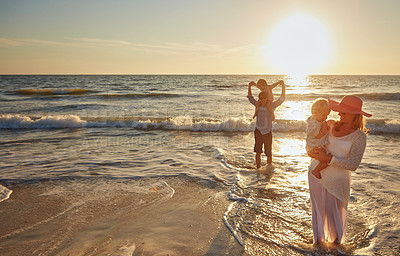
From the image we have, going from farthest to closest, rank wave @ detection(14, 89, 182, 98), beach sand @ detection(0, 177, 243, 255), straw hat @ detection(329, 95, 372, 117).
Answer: wave @ detection(14, 89, 182, 98) < beach sand @ detection(0, 177, 243, 255) < straw hat @ detection(329, 95, 372, 117)

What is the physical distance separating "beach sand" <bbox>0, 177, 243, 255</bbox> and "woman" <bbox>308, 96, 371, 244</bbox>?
1.12 m

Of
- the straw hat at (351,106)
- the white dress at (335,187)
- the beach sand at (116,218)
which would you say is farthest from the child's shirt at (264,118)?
the straw hat at (351,106)

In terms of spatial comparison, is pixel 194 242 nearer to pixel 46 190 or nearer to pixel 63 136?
pixel 46 190

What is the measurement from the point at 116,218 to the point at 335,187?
3.22m

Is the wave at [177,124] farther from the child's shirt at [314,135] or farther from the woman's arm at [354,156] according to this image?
the woman's arm at [354,156]

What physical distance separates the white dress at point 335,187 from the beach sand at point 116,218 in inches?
43.4

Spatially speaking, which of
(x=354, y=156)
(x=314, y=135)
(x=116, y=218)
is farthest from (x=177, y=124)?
(x=354, y=156)

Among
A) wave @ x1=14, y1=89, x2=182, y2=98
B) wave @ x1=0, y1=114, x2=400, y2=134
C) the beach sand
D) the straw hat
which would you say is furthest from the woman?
wave @ x1=14, y1=89, x2=182, y2=98

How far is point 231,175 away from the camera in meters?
6.49

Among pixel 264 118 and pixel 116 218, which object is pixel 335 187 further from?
pixel 264 118

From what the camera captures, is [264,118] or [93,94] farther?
[93,94]

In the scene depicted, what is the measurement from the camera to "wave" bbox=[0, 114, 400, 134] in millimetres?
12695

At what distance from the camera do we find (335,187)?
10.2ft

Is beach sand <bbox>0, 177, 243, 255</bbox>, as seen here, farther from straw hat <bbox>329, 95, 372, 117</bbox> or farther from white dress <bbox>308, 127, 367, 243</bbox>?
straw hat <bbox>329, 95, 372, 117</bbox>
